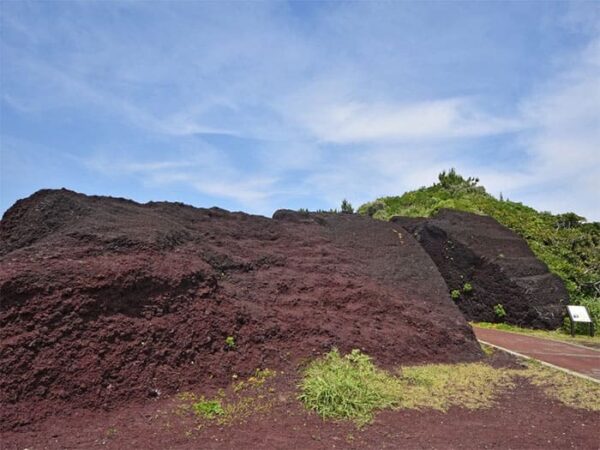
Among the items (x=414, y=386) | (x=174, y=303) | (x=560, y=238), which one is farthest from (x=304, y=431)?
(x=560, y=238)

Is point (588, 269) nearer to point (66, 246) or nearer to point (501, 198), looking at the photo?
point (501, 198)

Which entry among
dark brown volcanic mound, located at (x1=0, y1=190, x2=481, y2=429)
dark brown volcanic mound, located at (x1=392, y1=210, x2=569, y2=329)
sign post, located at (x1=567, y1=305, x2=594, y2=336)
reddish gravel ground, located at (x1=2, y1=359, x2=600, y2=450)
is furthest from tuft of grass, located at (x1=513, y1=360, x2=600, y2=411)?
dark brown volcanic mound, located at (x1=392, y1=210, x2=569, y2=329)

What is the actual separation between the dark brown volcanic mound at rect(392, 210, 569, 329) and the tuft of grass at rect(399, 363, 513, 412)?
5.64 meters

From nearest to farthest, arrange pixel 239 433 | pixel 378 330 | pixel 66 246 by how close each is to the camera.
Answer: pixel 239 433
pixel 66 246
pixel 378 330

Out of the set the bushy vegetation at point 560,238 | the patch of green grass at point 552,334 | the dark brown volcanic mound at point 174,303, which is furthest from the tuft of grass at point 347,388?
the bushy vegetation at point 560,238

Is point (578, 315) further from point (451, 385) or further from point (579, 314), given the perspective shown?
point (451, 385)

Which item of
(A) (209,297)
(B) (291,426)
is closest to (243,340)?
(A) (209,297)

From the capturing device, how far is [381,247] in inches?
400

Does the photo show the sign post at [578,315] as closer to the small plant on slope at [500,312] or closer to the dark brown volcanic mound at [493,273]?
the dark brown volcanic mound at [493,273]

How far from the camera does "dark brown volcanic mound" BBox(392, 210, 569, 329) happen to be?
1230cm

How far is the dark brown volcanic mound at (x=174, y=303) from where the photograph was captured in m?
4.99

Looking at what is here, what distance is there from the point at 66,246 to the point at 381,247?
19.8ft

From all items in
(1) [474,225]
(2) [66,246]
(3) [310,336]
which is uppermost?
(1) [474,225]

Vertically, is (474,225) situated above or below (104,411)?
above
